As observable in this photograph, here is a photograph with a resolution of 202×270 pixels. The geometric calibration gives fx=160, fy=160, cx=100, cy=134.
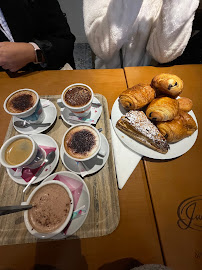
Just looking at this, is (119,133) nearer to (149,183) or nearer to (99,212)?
(149,183)

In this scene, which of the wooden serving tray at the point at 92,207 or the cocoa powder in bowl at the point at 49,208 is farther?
the wooden serving tray at the point at 92,207

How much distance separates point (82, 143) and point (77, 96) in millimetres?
355

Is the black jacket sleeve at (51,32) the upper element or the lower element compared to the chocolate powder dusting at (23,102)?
upper

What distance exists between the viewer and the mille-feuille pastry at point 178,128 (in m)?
0.98

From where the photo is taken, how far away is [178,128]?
98 cm

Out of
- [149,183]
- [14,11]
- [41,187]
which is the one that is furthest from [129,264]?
[14,11]

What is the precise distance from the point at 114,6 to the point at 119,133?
0.93 m

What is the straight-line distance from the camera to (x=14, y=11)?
48.6 inches

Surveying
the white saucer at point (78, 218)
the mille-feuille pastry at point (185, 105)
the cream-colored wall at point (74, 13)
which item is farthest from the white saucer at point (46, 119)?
the cream-colored wall at point (74, 13)

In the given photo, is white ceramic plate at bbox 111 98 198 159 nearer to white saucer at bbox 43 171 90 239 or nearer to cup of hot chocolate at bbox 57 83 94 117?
cup of hot chocolate at bbox 57 83 94 117

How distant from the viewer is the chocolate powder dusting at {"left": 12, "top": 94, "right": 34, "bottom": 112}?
102 centimetres

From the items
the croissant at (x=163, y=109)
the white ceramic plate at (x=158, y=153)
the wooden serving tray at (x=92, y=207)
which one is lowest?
the wooden serving tray at (x=92, y=207)

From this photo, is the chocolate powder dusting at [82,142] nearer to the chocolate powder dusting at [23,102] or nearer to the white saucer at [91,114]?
the white saucer at [91,114]

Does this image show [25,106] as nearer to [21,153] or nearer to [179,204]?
[21,153]
